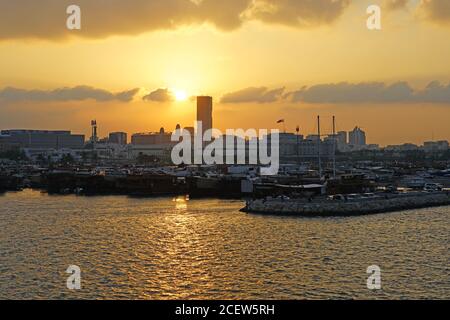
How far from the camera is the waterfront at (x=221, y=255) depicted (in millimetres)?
12805

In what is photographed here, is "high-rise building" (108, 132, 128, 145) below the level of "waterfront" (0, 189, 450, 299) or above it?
above

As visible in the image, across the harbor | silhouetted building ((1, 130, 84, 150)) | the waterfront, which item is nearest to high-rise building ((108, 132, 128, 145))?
silhouetted building ((1, 130, 84, 150))

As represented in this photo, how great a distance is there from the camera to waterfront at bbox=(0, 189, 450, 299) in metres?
12.8

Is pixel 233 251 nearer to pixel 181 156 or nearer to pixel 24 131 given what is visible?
pixel 181 156

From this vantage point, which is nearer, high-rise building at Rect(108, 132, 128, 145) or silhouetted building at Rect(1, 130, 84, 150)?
silhouetted building at Rect(1, 130, 84, 150)

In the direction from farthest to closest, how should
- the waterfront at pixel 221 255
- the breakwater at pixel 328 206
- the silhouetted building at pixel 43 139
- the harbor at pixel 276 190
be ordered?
the silhouetted building at pixel 43 139 < the harbor at pixel 276 190 < the breakwater at pixel 328 206 < the waterfront at pixel 221 255

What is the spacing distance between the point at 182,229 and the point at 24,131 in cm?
13736

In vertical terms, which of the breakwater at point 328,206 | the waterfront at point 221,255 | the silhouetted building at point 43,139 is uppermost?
the silhouetted building at point 43,139

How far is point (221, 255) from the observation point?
17234mm

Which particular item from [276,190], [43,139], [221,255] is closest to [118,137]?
[43,139]

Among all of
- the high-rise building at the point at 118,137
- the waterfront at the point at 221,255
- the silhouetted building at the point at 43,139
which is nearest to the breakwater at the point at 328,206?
the waterfront at the point at 221,255

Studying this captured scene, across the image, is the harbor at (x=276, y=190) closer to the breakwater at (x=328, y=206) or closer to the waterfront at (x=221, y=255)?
the breakwater at (x=328, y=206)

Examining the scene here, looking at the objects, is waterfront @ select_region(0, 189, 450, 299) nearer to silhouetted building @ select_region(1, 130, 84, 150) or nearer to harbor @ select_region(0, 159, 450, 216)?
harbor @ select_region(0, 159, 450, 216)

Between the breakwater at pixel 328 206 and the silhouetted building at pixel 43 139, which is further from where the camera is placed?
the silhouetted building at pixel 43 139
